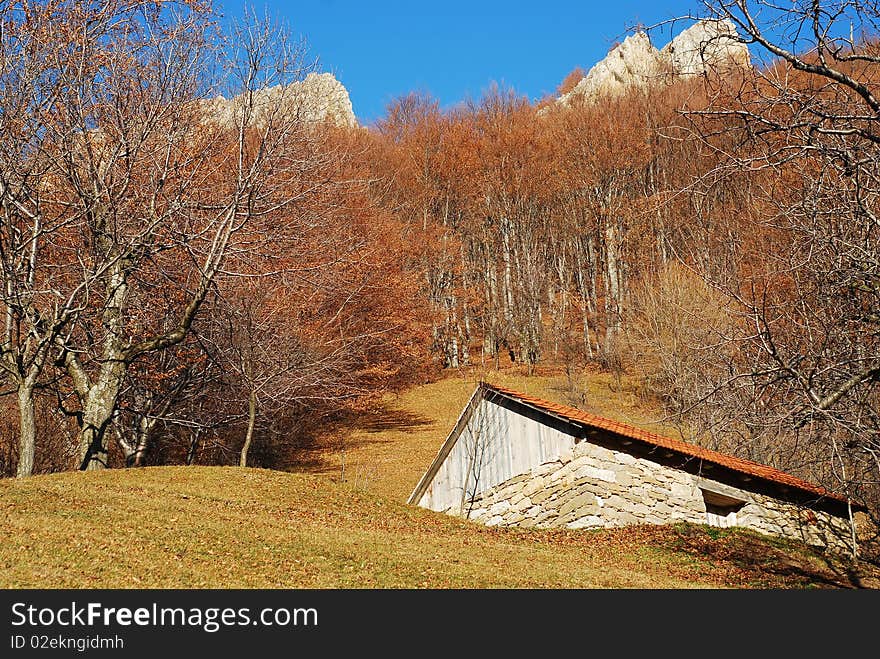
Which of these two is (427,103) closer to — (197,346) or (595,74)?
(197,346)

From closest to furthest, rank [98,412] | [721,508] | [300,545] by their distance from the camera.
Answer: [300,545], [98,412], [721,508]

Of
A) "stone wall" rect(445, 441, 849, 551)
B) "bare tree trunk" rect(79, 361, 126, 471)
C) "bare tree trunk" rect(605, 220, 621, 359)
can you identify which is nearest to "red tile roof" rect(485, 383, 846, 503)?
"stone wall" rect(445, 441, 849, 551)

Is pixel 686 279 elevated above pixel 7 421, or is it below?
above

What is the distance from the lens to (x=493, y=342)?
136 feet

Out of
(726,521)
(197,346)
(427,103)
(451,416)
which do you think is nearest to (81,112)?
(197,346)

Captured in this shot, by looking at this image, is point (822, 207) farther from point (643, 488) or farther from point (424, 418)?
point (424, 418)

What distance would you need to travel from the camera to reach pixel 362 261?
1207 inches

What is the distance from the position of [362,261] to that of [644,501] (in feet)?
56.2

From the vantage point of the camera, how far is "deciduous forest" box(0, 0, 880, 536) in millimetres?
7965

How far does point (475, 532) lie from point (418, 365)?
22174 millimetres

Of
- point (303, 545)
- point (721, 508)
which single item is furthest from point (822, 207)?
point (721, 508)

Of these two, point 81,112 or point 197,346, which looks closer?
point 81,112

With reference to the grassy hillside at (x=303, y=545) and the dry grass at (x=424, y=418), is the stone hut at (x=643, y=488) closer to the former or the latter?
the grassy hillside at (x=303, y=545)

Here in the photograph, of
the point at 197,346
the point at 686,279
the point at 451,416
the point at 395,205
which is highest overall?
the point at 395,205
